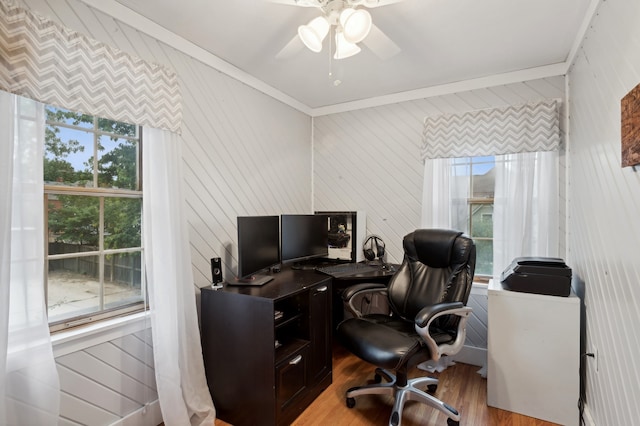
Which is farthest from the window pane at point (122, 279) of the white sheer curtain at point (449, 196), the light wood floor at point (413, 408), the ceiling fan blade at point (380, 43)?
the white sheer curtain at point (449, 196)

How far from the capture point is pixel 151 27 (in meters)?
1.87

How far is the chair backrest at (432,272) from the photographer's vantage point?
2.12 m

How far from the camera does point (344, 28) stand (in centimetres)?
143

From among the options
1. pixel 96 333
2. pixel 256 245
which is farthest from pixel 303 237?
pixel 96 333

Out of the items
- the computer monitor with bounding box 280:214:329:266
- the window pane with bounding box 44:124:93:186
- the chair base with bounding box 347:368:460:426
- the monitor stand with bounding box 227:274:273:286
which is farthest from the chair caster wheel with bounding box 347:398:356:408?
the window pane with bounding box 44:124:93:186

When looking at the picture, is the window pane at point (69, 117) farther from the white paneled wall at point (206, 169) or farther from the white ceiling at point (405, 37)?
the white ceiling at point (405, 37)

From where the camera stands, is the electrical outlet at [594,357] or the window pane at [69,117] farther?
the electrical outlet at [594,357]

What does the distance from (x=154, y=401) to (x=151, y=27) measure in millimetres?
2240

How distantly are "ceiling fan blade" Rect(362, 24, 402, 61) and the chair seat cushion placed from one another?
5.35 feet

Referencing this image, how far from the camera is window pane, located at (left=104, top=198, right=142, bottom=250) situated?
5.90 feet

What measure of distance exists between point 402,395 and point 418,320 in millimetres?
569

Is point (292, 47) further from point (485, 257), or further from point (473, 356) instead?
point (473, 356)

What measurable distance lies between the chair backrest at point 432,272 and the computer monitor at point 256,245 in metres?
0.94

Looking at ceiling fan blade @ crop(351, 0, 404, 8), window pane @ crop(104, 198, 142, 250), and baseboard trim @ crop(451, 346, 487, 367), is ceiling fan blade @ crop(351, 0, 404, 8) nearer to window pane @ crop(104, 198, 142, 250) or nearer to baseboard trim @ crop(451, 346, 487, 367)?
window pane @ crop(104, 198, 142, 250)
